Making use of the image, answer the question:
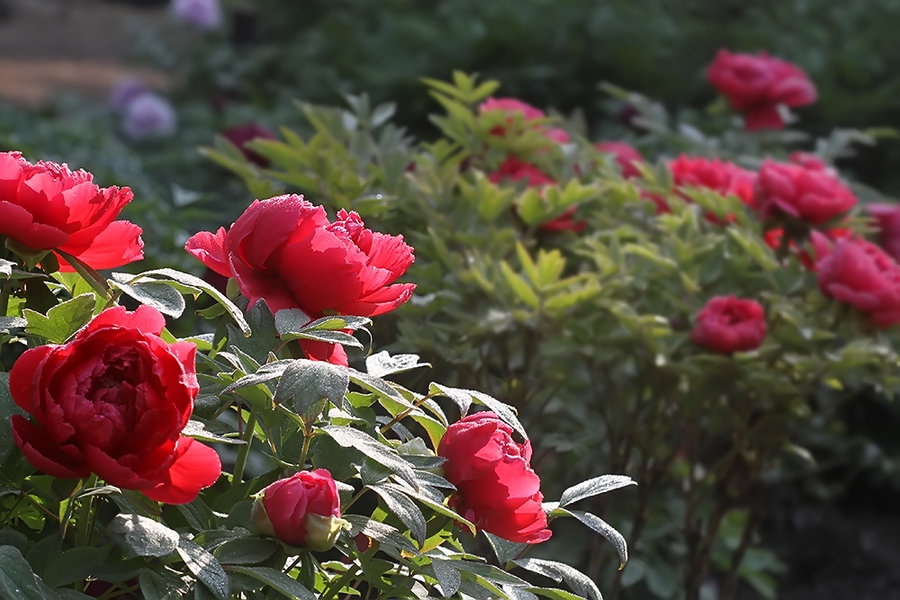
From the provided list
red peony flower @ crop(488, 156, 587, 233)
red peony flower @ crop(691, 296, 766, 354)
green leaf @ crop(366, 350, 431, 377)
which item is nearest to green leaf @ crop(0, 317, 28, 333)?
green leaf @ crop(366, 350, 431, 377)

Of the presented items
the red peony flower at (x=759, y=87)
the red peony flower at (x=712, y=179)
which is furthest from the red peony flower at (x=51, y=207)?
the red peony flower at (x=759, y=87)

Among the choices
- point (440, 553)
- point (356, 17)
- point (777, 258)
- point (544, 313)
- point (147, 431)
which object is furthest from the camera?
point (356, 17)

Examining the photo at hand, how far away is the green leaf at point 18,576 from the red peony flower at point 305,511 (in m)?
0.17

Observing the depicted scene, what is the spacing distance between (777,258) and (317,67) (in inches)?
127

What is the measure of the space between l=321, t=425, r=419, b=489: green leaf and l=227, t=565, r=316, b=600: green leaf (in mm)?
106

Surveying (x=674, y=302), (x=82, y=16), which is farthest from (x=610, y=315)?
(x=82, y=16)

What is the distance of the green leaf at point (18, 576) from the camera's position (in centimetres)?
82

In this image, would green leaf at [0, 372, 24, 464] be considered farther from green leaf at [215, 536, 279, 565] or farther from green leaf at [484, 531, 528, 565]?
green leaf at [484, 531, 528, 565]

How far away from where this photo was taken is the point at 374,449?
0.94 m

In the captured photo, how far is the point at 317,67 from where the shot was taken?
205 inches

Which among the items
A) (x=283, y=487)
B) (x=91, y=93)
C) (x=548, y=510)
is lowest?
(x=91, y=93)

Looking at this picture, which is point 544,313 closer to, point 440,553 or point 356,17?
point 440,553

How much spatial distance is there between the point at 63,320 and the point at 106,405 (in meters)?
0.17

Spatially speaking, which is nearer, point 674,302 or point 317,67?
point 674,302
